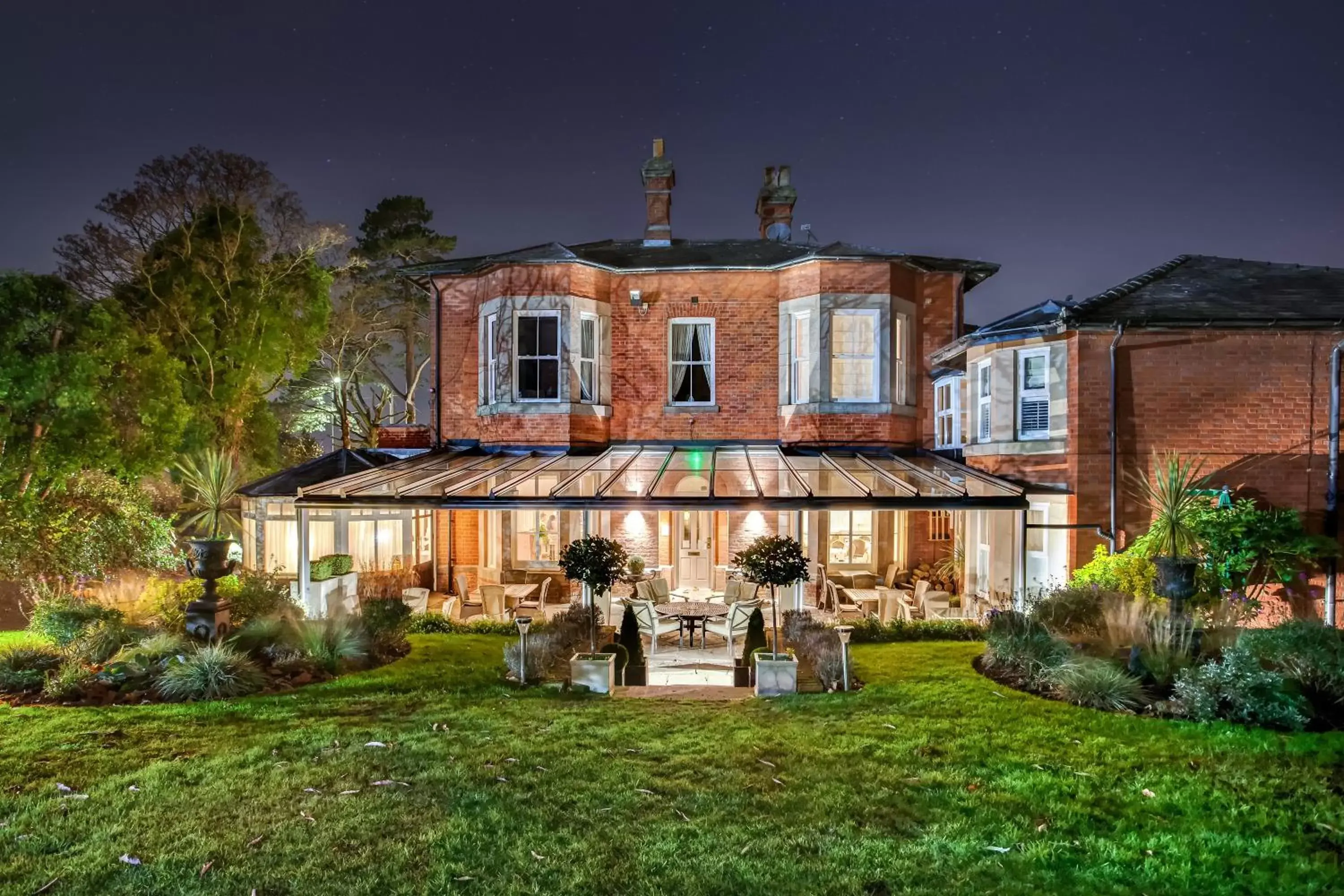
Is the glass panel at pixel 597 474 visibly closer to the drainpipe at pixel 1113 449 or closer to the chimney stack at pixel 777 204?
the chimney stack at pixel 777 204

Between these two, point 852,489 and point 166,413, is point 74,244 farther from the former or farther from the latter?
point 852,489

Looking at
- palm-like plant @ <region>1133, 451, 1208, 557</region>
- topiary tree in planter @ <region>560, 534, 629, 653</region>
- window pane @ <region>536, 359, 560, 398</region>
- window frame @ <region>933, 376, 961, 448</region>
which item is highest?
window pane @ <region>536, 359, 560, 398</region>

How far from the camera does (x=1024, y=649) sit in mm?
9125

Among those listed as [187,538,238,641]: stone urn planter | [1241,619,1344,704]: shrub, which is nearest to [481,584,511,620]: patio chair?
[187,538,238,641]: stone urn planter

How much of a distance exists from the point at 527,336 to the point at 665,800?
1134 centimetres

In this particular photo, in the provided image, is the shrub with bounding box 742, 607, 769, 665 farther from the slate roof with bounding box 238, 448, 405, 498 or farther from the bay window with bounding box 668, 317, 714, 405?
the slate roof with bounding box 238, 448, 405, 498

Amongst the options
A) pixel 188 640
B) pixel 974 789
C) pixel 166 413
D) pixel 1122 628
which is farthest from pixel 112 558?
pixel 1122 628

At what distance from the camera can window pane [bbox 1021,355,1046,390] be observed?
518 inches

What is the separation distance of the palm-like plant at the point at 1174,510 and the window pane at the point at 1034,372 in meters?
2.37

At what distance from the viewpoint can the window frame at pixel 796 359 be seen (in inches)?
593

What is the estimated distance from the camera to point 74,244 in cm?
1880

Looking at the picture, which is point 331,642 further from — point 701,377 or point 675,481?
point 701,377

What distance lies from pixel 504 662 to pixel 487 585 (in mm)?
4768

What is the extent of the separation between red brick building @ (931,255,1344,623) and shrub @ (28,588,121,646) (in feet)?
49.3
